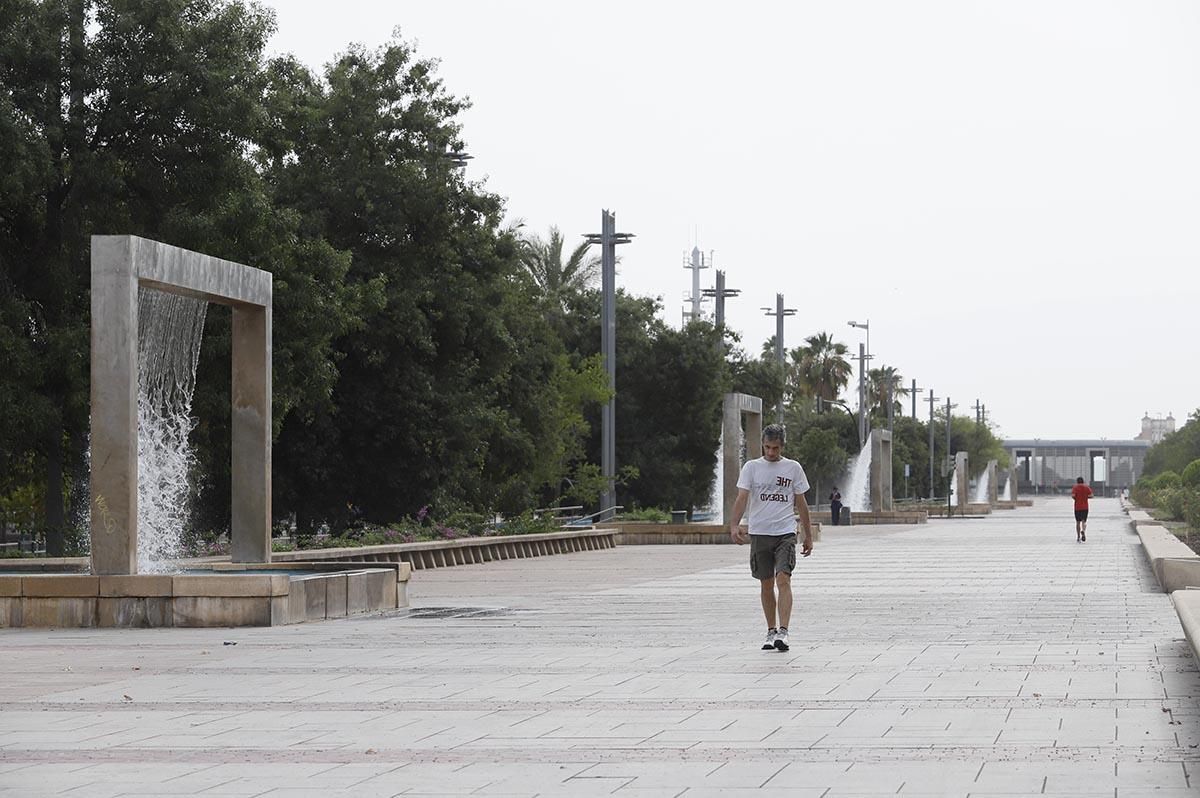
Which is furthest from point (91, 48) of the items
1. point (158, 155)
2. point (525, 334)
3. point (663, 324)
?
point (663, 324)

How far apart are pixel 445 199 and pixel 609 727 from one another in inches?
1057

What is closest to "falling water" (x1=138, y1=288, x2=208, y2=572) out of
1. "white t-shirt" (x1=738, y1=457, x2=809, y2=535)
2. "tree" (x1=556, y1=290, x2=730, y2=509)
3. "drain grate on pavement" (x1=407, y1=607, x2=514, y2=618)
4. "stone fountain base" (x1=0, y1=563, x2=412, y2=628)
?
→ "stone fountain base" (x1=0, y1=563, x2=412, y2=628)

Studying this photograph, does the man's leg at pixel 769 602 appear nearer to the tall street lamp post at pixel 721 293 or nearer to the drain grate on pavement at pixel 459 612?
the drain grate on pavement at pixel 459 612

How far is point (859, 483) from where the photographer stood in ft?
283

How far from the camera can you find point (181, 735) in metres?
8.81

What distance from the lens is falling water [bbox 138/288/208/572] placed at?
1880cm

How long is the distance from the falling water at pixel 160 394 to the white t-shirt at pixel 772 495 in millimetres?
7100

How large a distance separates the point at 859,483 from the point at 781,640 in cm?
7421

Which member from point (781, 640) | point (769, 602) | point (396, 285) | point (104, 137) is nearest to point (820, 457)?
point (396, 285)

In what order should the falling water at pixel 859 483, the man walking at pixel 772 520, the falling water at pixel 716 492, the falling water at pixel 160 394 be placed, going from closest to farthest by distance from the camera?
1. the man walking at pixel 772 520
2. the falling water at pixel 160 394
3. the falling water at pixel 716 492
4. the falling water at pixel 859 483

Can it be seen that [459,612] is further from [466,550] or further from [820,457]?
[820,457]

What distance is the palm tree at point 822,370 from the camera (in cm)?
12388

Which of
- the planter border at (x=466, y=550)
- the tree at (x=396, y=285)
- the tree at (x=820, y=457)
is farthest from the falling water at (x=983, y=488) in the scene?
the tree at (x=396, y=285)

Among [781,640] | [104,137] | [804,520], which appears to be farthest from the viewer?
[104,137]
